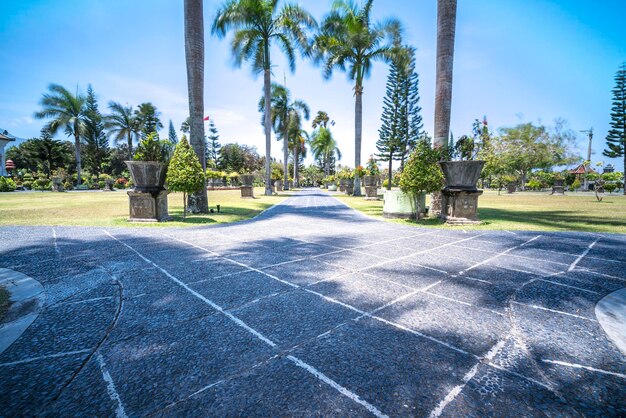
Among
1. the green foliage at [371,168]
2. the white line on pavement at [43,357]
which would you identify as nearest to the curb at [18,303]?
the white line on pavement at [43,357]

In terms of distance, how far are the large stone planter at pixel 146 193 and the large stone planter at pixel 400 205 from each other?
753 cm

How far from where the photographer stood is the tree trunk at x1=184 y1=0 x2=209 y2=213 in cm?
934

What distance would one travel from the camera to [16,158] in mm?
46406

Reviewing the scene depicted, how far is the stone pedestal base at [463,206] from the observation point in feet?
26.5

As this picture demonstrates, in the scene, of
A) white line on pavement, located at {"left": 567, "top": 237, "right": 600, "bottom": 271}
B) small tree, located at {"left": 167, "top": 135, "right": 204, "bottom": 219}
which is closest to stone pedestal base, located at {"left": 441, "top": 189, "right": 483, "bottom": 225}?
white line on pavement, located at {"left": 567, "top": 237, "right": 600, "bottom": 271}

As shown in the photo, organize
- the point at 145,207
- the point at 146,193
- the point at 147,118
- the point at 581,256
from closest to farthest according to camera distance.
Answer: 1. the point at 581,256
2. the point at 146,193
3. the point at 145,207
4. the point at 147,118

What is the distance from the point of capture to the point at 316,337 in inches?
89.0

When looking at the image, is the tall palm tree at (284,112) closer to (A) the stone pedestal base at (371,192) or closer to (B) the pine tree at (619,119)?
(A) the stone pedestal base at (371,192)

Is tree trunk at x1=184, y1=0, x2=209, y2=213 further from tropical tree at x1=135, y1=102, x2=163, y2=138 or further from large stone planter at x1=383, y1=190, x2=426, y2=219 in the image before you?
tropical tree at x1=135, y1=102, x2=163, y2=138

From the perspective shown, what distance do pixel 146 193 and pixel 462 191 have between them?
31.1 feet

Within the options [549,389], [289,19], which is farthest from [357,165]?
[549,389]

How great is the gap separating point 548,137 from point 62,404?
5766 centimetres

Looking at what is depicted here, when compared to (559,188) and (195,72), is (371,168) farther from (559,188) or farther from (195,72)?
(559,188)

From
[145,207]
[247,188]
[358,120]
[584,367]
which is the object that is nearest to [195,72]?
[145,207]
